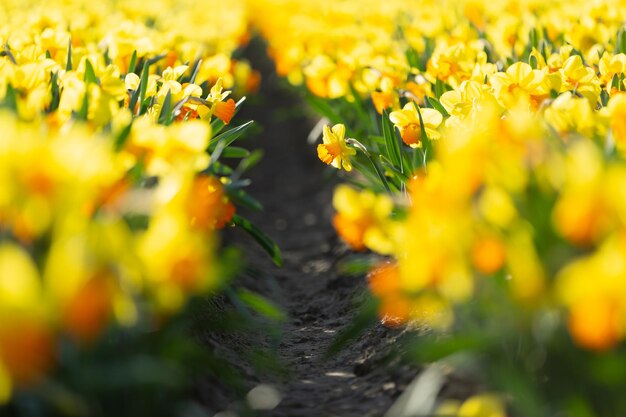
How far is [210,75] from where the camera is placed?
13.8 feet

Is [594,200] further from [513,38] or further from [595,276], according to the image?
[513,38]

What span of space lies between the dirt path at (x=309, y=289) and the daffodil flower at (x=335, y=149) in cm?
55

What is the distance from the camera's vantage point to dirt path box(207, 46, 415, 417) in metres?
2.67

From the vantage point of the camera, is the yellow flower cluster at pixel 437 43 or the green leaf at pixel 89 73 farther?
the yellow flower cluster at pixel 437 43

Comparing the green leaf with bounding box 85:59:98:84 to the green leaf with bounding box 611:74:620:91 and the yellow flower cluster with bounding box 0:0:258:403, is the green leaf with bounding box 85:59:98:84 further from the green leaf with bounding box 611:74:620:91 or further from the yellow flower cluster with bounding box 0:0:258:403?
the green leaf with bounding box 611:74:620:91

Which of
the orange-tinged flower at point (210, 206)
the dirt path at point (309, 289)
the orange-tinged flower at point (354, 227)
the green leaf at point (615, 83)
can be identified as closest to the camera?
the orange-tinged flower at point (210, 206)

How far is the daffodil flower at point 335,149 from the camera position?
325cm

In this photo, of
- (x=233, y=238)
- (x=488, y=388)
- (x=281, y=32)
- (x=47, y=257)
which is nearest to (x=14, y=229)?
(x=47, y=257)

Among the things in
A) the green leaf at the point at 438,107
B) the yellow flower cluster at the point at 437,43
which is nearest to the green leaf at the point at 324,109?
the yellow flower cluster at the point at 437,43

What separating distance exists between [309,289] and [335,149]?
55.3 inches

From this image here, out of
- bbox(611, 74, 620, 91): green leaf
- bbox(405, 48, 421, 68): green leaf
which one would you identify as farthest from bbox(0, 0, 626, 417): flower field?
bbox(405, 48, 421, 68): green leaf

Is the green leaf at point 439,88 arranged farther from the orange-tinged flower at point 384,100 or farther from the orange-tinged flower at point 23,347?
the orange-tinged flower at point 23,347

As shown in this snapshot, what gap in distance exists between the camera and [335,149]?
3273mm

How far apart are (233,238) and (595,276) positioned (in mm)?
3330
